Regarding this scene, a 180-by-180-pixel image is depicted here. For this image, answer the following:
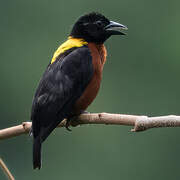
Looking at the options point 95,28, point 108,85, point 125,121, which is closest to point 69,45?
point 95,28

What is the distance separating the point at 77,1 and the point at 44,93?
1567 centimetres

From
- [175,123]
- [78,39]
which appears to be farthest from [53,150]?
[175,123]

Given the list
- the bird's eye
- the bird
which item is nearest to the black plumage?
the bird

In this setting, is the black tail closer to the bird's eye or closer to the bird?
the bird

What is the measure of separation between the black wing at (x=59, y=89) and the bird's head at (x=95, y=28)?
0.34m

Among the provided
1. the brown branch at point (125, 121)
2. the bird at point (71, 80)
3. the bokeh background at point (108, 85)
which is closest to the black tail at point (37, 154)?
the bird at point (71, 80)

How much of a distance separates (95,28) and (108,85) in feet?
41.6

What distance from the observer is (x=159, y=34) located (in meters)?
21.7

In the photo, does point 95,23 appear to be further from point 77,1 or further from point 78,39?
point 77,1

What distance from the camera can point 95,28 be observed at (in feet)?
23.0

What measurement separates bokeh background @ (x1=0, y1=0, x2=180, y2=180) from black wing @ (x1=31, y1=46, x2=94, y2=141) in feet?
31.1

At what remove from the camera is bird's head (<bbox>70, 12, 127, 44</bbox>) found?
6.96 metres

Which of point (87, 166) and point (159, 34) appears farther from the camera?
point (159, 34)

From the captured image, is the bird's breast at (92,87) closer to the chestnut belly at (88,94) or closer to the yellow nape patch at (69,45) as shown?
the chestnut belly at (88,94)
